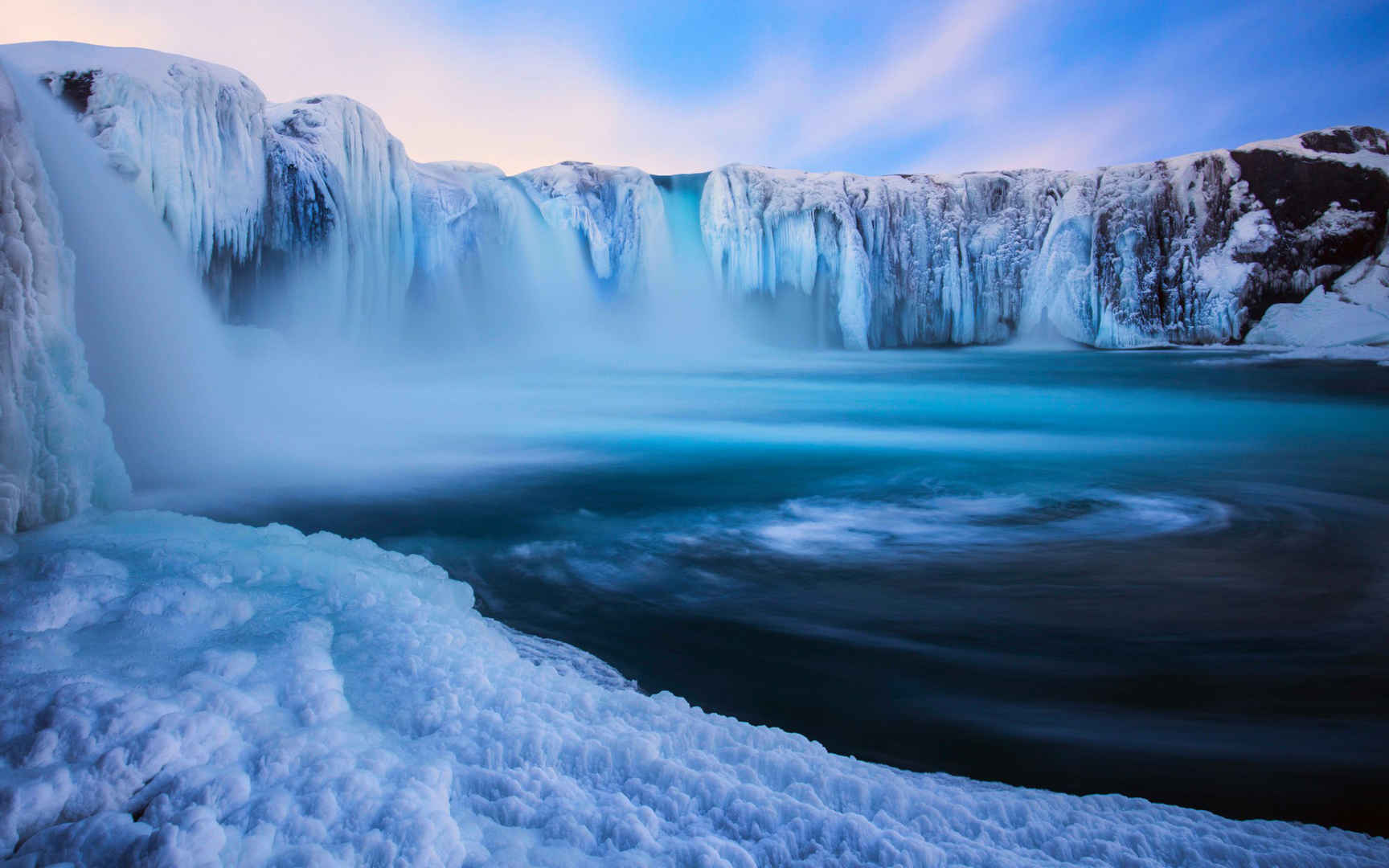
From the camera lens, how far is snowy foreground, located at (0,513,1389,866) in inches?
52.1

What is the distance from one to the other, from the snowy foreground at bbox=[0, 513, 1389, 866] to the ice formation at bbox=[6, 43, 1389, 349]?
8008 millimetres

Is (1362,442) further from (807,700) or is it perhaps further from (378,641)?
(378,641)

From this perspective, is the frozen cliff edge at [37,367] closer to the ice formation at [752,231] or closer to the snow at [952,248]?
the ice formation at [752,231]

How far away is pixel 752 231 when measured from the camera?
17328 millimetres

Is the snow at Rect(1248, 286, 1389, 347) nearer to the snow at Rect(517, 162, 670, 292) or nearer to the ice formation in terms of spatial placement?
the ice formation

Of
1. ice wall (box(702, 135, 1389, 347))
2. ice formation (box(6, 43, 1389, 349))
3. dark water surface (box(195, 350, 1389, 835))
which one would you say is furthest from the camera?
ice wall (box(702, 135, 1389, 347))

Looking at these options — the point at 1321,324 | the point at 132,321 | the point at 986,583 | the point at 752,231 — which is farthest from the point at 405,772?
the point at 1321,324

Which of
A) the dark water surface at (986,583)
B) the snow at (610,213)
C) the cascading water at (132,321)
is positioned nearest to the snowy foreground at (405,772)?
the dark water surface at (986,583)

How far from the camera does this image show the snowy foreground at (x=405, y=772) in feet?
4.34

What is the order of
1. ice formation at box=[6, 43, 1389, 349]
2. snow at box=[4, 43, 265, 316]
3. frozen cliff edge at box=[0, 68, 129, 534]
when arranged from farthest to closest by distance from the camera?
1. ice formation at box=[6, 43, 1389, 349]
2. snow at box=[4, 43, 265, 316]
3. frozen cliff edge at box=[0, 68, 129, 534]

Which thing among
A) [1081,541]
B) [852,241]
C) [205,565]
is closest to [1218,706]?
[1081,541]

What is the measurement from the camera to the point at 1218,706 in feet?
7.51

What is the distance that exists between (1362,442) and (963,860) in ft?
25.1

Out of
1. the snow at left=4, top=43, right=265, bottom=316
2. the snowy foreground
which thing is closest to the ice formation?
the snow at left=4, top=43, right=265, bottom=316
